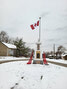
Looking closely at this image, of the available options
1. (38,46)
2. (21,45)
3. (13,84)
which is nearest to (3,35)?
(21,45)

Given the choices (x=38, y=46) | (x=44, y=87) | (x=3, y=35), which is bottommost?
(x=44, y=87)

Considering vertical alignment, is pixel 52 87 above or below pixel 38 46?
below

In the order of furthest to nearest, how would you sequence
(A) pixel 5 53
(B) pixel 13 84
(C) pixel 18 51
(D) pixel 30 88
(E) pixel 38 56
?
(C) pixel 18 51 < (A) pixel 5 53 < (E) pixel 38 56 < (B) pixel 13 84 < (D) pixel 30 88

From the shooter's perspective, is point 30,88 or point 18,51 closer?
point 30,88

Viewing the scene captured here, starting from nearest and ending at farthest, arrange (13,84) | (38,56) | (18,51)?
(13,84)
(38,56)
(18,51)

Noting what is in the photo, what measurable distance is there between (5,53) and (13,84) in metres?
23.0

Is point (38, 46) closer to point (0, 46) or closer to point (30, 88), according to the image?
point (30, 88)

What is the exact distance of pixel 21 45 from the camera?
1196 inches

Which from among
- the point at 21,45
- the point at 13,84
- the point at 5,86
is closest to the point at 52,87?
the point at 13,84

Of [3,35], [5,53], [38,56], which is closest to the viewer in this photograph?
[38,56]

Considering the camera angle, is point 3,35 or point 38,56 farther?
point 3,35

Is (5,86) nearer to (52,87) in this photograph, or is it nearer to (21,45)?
(52,87)

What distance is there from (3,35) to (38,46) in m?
29.2

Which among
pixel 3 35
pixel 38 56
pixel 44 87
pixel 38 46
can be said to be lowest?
pixel 44 87
